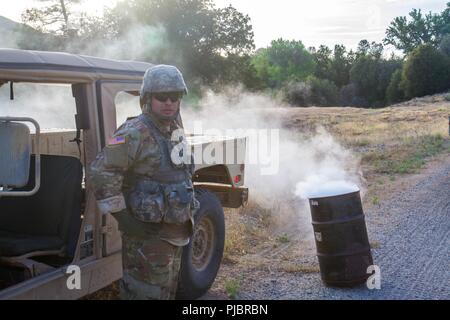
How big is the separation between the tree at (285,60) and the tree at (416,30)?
1457 centimetres

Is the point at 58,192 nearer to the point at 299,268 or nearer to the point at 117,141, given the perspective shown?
the point at 117,141

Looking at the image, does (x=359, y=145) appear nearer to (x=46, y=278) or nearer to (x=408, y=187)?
(x=408, y=187)

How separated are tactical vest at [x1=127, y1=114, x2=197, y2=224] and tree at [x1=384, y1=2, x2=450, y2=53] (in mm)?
90687

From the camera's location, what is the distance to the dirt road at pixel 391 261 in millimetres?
4914

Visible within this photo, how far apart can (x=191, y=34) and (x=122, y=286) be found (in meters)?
33.8

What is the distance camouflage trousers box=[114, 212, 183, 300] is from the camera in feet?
11.1

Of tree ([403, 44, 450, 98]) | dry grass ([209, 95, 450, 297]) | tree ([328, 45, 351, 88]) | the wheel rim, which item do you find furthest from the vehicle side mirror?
tree ([328, 45, 351, 88])

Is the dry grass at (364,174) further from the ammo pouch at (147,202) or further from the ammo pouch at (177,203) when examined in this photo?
the ammo pouch at (147,202)

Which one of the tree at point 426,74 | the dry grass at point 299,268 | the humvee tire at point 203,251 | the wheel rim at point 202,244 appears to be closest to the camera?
the humvee tire at point 203,251

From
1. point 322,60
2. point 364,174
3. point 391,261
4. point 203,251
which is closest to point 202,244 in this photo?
point 203,251

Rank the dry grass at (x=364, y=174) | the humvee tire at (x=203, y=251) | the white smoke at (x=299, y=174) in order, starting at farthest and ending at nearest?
the white smoke at (x=299, y=174) → the dry grass at (x=364, y=174) → the humvee tire at (x=203, y=251)

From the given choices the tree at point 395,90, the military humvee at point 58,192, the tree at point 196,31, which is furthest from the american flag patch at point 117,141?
the tree at point 395,90

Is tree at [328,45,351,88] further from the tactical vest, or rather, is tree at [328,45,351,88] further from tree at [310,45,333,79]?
the tactical vest

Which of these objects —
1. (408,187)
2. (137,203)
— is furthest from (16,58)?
(408,187)
